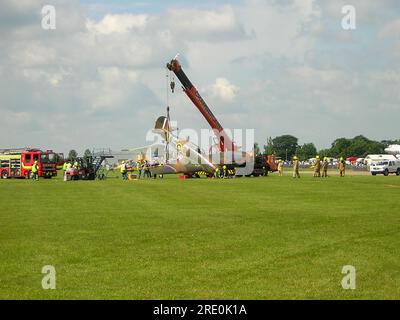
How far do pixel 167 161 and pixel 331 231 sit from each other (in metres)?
54.1

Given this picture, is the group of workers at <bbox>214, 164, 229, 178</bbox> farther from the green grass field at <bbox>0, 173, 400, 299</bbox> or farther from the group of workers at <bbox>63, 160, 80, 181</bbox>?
the green grass field at <bbox>0, 173, 400, 299</bbox>

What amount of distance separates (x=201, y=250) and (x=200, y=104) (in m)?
50.3

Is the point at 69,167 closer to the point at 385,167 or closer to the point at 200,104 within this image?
the point at 200,104

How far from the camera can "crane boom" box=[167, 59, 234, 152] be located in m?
64.4

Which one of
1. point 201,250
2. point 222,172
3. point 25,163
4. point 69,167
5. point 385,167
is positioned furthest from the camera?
point 385,167

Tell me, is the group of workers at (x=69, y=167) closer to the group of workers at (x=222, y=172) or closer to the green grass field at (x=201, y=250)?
the group of workers at (x=222, y=172)

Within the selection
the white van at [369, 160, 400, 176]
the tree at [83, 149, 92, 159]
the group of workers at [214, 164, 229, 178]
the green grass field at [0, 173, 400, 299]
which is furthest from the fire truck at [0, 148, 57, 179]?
the green grass field at [0, 173, 400, 299]

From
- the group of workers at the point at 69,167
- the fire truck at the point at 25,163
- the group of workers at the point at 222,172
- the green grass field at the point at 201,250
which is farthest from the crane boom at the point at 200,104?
the green grass field at the point at 201,250

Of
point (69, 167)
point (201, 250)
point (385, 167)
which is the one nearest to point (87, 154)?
point (69, 167)

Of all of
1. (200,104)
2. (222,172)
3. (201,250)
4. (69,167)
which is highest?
(200,104)

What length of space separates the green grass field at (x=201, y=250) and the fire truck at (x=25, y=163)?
4381 cm

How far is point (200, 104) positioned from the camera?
220 ft
